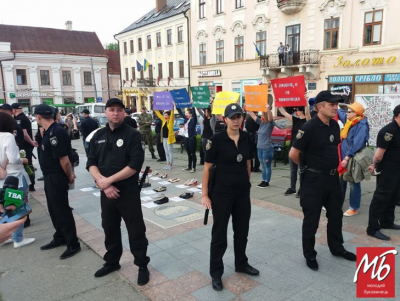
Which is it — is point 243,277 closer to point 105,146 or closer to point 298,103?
point 105,146

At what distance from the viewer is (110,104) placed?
11.4ft

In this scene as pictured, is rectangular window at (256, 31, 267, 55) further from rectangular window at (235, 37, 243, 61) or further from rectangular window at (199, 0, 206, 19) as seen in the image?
rectangular window at (199, 0, 206, 19)

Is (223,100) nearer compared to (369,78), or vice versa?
(223,100)

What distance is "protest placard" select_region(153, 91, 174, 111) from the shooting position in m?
9.58

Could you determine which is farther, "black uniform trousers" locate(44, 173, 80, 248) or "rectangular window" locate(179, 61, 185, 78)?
"rectangular window" locate(179, 61, 185, 78)

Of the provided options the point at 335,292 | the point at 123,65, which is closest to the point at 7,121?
the point at 335,292

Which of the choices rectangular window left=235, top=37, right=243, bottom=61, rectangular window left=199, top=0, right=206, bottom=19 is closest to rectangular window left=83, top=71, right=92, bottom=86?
rectangular window left=199, top=0, right=206, bottom=19

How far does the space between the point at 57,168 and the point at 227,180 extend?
226 cm

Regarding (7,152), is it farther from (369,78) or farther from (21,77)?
(21,77)

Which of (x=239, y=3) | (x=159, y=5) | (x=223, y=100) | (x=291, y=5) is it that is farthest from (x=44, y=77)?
(x=223, y=100)

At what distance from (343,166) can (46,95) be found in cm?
4475

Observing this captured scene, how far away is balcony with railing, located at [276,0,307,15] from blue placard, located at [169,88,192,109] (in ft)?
53.3

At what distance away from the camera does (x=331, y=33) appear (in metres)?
20.6

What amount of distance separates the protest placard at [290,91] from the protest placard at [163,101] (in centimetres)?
415
